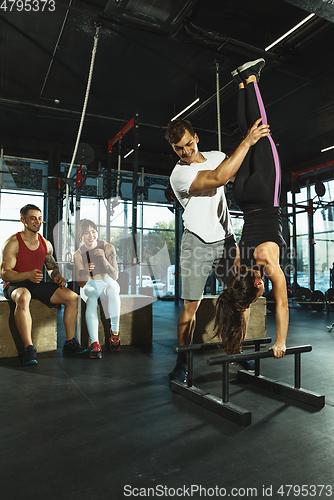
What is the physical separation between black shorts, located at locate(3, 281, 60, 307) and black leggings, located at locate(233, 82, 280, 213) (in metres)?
1.97

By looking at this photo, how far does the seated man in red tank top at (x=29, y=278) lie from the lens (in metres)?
2.74

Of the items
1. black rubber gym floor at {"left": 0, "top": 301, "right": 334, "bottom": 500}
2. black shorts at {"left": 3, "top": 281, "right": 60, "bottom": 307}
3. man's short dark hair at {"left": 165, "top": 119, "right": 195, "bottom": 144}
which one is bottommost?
black rubber gym floor at {"left": 0, "top": 301, "right": 334, "bottom": 500}

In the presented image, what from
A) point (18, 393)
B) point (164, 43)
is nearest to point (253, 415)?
point (18, 393)

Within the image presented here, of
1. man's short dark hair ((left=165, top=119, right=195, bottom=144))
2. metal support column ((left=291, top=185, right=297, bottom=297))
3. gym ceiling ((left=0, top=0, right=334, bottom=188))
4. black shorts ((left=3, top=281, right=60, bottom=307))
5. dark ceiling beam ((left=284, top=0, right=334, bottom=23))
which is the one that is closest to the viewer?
dark ceiling beam ((left=284, top=0, right=334, bottom=23))

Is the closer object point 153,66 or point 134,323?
point 134,323

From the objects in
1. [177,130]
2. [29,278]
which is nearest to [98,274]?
[29,278]

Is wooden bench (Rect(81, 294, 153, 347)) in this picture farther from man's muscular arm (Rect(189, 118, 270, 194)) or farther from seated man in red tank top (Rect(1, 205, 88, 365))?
man's muscular arm (Rect(189, 118, 270, 194))

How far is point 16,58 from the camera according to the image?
4.70 m

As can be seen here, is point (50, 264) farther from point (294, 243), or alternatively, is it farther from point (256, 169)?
point (294, 243)

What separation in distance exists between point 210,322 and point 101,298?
3.42 ft

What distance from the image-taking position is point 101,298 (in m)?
3.13

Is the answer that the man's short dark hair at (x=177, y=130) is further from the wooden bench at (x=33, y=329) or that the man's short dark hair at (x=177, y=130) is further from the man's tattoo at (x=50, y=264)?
the wooden bench at (x=33, y=329)

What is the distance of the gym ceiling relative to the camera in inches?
147

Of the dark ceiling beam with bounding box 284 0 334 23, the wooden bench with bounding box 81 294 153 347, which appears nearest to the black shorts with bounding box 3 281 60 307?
the wooden bench with bounding box 81 294 153 347
